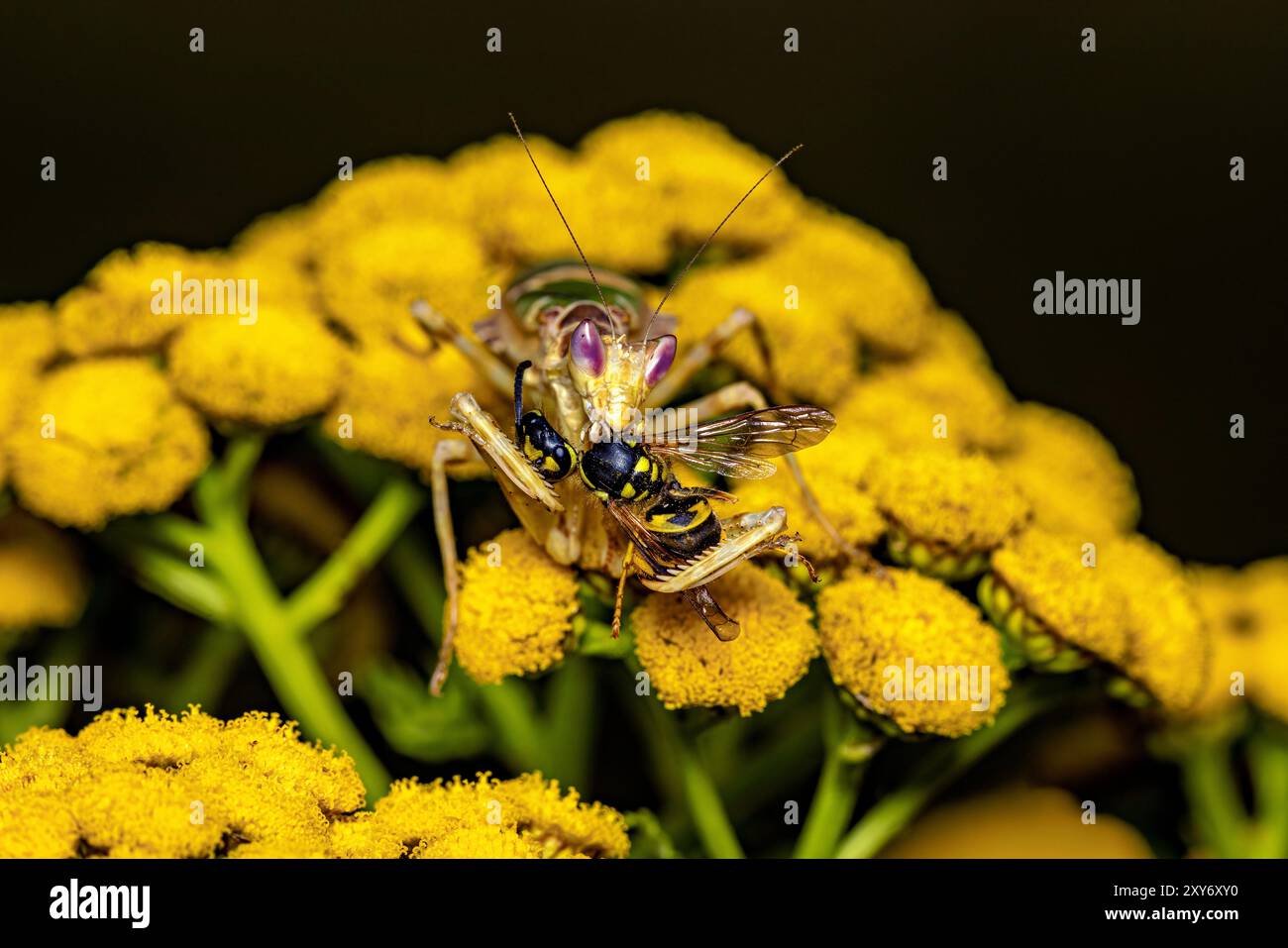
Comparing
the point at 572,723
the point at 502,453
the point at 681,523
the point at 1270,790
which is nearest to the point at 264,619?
the point at 572,723

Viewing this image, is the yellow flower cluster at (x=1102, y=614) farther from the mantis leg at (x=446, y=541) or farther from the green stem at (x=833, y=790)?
the mantis leg at (x=446, y=541)

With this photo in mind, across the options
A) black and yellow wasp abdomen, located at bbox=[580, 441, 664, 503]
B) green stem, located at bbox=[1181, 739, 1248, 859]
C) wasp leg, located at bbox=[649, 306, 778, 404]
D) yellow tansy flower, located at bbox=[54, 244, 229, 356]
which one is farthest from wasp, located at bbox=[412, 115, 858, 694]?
green stem, located at bbox=[1181, 739, 1248, 859]

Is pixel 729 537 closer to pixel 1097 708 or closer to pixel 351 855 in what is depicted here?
pixel 351 855

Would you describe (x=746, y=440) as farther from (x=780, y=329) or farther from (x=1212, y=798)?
(x=1212, y=798)

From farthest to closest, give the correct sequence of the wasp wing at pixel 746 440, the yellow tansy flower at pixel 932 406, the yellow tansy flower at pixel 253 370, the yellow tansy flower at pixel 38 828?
the yellow tansy flower at pixel 932 406 < the yellow tansy flower at pixel 253 370 < the wasp wing at pixel 746 440 < the yellow tansy flower at pixel 38 828

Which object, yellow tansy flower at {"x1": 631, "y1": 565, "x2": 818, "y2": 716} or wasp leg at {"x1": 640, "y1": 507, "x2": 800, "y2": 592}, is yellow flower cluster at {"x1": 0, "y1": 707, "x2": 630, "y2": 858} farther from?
wasp leg at {"x1": 640, "y1": 507, "x2": 800, "y2": 592}

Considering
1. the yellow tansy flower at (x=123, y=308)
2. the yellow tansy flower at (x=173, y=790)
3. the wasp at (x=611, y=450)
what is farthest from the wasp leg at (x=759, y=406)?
the yellow tansy flower at (x=123, y=308)

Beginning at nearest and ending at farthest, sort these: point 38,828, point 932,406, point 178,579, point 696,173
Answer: point 38,828, point 178,579, point 932,406, point 696,173
